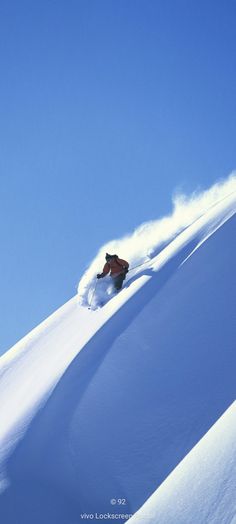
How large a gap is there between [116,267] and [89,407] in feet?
14.0

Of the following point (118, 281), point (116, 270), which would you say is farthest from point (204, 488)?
point (116, 270)

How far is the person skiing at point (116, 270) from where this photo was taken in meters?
11.4

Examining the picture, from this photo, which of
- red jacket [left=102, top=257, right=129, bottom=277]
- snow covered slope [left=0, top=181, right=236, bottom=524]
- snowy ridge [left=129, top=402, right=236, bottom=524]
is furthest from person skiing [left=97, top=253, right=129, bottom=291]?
snowy ridge [left=129, top=402, right=236, bottom=524]

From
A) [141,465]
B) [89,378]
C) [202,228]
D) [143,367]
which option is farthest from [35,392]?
[202,228]

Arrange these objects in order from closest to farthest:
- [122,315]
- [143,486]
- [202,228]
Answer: [143,486], [122,315], [202,228]

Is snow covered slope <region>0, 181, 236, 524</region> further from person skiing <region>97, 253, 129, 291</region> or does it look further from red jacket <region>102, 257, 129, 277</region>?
red jacket <region>102, 257, 129, 277</region>

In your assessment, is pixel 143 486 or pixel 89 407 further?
pixel 89 407

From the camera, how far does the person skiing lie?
11.4m

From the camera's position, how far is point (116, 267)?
457 inches

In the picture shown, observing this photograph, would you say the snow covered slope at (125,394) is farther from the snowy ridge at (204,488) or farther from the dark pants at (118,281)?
the snowy ridge at (204,488)

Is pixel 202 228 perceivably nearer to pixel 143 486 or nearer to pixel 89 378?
pixel 89 378

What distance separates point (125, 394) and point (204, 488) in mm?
4809

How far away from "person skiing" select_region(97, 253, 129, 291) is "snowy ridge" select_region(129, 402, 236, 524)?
7.55 metres

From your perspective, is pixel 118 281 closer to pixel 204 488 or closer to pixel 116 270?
pixel 116 270
